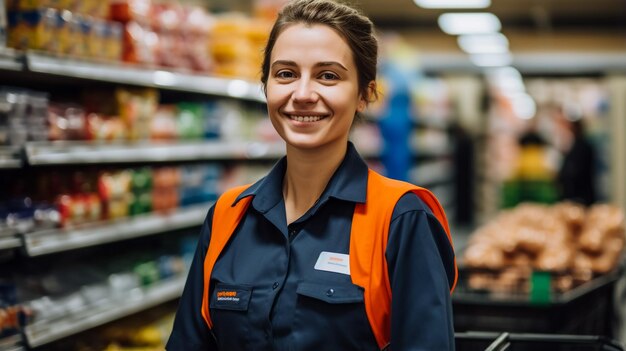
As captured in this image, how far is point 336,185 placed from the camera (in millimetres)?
1697

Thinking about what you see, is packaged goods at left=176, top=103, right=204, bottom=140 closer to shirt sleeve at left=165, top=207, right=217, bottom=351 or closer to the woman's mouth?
shirt sleeve at left=165, top=207, right=217, bottom=351

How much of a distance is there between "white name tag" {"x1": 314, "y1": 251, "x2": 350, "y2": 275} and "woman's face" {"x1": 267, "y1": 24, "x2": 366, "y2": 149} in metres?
0.23

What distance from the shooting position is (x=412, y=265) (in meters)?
1.54

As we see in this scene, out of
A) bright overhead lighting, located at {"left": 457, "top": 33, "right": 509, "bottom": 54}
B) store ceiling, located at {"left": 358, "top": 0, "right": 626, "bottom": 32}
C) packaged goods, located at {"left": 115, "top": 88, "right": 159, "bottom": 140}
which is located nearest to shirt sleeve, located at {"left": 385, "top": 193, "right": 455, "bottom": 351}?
packaged goods, located at {"left": 115, "top": 88, "right": 159, "bottom": 140}

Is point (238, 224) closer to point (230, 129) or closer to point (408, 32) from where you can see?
point (230, 129)

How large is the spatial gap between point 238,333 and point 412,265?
396 mm

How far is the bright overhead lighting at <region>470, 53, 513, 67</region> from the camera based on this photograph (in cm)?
1464

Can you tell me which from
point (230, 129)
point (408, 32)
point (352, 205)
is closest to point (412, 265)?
point (352, 205)

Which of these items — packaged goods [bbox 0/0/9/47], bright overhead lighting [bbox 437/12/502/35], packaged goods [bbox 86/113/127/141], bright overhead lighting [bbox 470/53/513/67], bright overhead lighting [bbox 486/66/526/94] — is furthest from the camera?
bright overhead lighting [bbox 486/66/526/94]

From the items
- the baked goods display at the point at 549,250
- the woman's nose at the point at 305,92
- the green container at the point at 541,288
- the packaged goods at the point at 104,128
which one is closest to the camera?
the woman's nose at the point at 305,92

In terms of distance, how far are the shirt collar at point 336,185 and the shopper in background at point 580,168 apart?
813cm

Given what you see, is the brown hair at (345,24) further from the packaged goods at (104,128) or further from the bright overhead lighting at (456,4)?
the bright overhead lighting at (456,4)

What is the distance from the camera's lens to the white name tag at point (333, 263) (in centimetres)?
160

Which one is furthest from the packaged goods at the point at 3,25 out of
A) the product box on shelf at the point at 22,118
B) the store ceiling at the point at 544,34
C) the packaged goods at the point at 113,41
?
the store ceiling at the point at 544,34
